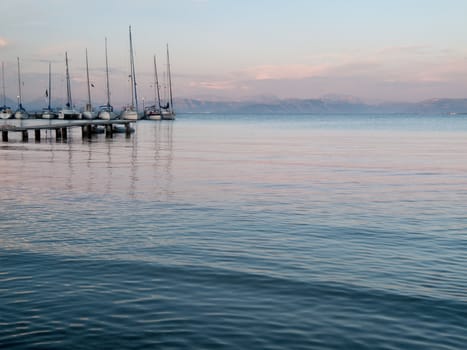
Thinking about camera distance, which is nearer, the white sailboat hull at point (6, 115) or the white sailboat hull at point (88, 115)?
the white sailboat hull at point (88, 115)

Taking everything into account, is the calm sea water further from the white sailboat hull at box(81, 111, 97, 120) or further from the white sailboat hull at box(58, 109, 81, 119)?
the white sailboat hull at box(58, 109, 81, 119)

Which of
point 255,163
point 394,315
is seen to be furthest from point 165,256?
point 255,163

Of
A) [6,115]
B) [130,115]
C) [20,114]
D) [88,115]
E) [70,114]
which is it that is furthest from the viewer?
[20,114]

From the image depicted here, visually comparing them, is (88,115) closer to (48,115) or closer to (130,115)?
(130,115)

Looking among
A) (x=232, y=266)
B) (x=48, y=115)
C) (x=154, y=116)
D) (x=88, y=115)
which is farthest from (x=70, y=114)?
(x=232, y=266)

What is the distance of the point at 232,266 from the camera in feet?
40.4

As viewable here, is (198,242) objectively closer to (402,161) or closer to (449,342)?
(449,342)

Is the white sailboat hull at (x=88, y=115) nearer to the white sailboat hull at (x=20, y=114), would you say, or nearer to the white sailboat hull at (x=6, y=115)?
the white sailboat hull at (x=20, y=114)

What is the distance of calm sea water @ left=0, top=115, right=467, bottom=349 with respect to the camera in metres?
8.54

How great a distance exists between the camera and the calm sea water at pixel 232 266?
8.54 metres

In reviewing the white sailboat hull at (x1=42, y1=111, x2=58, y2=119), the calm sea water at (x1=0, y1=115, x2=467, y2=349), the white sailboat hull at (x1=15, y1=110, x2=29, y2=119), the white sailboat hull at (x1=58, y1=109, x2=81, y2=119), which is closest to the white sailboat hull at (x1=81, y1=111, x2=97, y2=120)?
the white sailboat hull at (x1=58, y1=109, x2=81, y2=119)

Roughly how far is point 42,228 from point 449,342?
11892mm

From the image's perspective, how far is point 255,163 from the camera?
39625 millimetres

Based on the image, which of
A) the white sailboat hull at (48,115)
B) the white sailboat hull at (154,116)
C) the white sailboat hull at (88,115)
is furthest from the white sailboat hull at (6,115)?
the white sailboat hull at (88,115)
